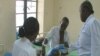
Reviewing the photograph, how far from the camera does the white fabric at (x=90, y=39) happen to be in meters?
2.08

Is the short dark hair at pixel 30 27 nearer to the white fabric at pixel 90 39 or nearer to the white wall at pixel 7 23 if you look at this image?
the white fabric at pixel 90 39

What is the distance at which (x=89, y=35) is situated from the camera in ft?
7.02

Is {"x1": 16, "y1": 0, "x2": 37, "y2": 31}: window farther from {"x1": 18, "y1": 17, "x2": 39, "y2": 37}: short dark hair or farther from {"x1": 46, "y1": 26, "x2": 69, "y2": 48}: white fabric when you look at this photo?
{"x1": 18, "y1": 17, "x2": 39, "y2": 37}: short dark hair

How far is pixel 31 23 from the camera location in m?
1.64

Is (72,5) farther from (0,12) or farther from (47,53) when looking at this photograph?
(47,53)

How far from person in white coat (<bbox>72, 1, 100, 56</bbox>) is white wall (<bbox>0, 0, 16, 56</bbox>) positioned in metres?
1.67

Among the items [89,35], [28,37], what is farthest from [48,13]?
[28,37]

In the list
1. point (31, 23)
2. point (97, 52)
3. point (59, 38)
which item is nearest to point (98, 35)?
point (97, 52)

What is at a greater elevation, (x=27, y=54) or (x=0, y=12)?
(x=0, y=12)

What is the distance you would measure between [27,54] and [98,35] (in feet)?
2.74

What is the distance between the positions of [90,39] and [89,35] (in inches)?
1.6

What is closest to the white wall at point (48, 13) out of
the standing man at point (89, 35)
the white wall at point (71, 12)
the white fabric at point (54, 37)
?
the white wall at point (71, 12)

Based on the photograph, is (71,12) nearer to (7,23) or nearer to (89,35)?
(7,23)

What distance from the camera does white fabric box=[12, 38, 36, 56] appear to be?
158 cm
